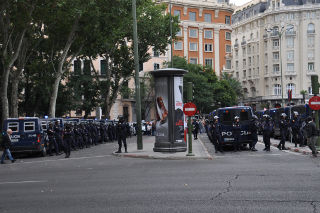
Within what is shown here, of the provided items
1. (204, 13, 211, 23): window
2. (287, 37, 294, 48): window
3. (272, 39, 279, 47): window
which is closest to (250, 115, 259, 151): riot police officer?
(204, 13, 211, 23): window

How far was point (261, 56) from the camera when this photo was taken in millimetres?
94125

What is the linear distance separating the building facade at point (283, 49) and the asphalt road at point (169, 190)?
73.9 metres

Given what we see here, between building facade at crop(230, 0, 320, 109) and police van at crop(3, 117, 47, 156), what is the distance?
222ft

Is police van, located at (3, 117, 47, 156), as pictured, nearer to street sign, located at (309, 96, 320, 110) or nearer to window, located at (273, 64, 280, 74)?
street sign, located at (309, 96, 320, 110)

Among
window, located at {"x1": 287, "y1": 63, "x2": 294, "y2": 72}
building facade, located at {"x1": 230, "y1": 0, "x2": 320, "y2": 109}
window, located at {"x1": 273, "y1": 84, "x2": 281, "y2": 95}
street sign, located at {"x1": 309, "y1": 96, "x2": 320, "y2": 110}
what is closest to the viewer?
street sign, located at {"x1": 309, "y1": 96, "x2": 320, "y2": 110}

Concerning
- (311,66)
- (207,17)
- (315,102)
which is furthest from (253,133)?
(311,66)

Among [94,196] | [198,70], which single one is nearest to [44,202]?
[94,196]

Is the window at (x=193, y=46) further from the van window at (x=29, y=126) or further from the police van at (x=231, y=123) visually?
the van window at (x=29, y=126)

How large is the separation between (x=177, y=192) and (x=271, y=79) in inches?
3335

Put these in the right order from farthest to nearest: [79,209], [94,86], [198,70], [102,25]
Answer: [198,70] → [94,86] → [102,25] → [79,209]

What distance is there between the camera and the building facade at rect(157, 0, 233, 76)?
248 feet

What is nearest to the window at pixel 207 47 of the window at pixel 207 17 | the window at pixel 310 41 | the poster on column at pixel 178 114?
the window at pixel 207 17

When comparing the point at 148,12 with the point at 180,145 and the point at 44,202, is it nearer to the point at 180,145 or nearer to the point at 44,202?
the point at 180,145

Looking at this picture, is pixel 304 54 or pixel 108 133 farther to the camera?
pixel 304 54
